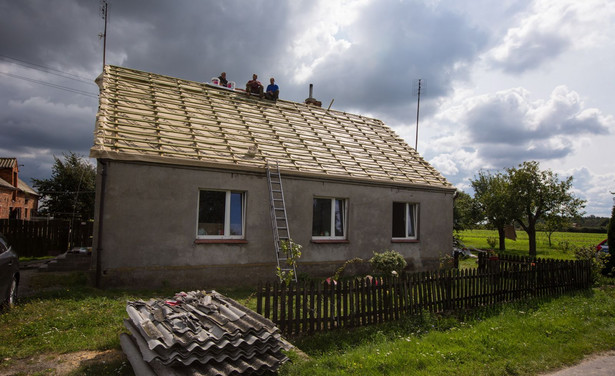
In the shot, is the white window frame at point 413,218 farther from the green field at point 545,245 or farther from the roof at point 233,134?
the green field at point 545,245

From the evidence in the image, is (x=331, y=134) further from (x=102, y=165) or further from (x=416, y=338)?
(x=416, y=338)

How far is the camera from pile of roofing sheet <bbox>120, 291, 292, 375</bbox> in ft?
14.5

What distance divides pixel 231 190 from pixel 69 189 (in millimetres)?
25529

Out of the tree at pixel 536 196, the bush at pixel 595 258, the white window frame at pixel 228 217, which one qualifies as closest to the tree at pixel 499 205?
the tree at pixel 536 196

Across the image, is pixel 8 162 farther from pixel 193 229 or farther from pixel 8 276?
pixel 8 276

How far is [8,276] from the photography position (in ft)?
23.9

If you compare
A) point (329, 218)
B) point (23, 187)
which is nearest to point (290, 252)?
point (329, 218)

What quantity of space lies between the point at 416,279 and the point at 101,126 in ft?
29.4

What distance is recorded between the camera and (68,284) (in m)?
9.47

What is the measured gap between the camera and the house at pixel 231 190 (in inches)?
378

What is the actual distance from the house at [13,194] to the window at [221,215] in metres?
29.3

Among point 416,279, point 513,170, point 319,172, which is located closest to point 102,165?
point 319,172

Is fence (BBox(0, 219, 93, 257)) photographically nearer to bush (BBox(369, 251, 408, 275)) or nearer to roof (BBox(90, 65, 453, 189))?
roof (BBox(90, 65, 453, 189))

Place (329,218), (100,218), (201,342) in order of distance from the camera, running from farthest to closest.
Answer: (329,218) → (100,218) → (201,342)
